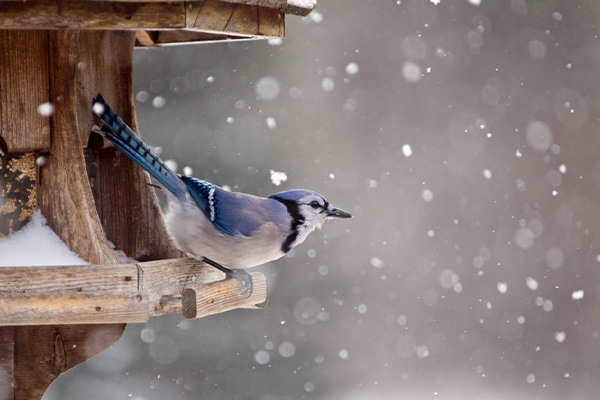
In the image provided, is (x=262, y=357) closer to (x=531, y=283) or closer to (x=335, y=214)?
(x=531, y=283)

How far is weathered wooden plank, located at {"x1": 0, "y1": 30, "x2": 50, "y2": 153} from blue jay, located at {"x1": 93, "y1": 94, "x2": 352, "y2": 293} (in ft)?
0.66

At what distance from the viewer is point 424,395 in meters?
7.65

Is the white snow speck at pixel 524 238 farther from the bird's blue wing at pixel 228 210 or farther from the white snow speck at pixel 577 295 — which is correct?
the bird's blue wing at pixel 228 210

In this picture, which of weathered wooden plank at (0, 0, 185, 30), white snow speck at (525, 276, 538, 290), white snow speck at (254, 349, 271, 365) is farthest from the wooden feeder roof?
white snow speck at (525, 276, 538, 290)

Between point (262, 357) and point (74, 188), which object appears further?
point (262, 357)

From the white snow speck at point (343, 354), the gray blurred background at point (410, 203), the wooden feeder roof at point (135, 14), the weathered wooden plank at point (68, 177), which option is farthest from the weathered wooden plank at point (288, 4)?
the white snow speck at point (343, 354)

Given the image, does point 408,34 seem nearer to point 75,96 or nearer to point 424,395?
point 424,395

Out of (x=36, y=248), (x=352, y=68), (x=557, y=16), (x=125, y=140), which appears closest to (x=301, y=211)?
(x=125, y=140)

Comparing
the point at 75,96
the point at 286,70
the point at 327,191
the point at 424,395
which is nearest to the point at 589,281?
the point at 424,395

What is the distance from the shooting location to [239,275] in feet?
9.89

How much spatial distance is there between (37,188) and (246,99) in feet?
13.1

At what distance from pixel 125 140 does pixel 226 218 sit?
433 mm

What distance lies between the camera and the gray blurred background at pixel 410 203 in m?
6.44

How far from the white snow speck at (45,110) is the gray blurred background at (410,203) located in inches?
141
